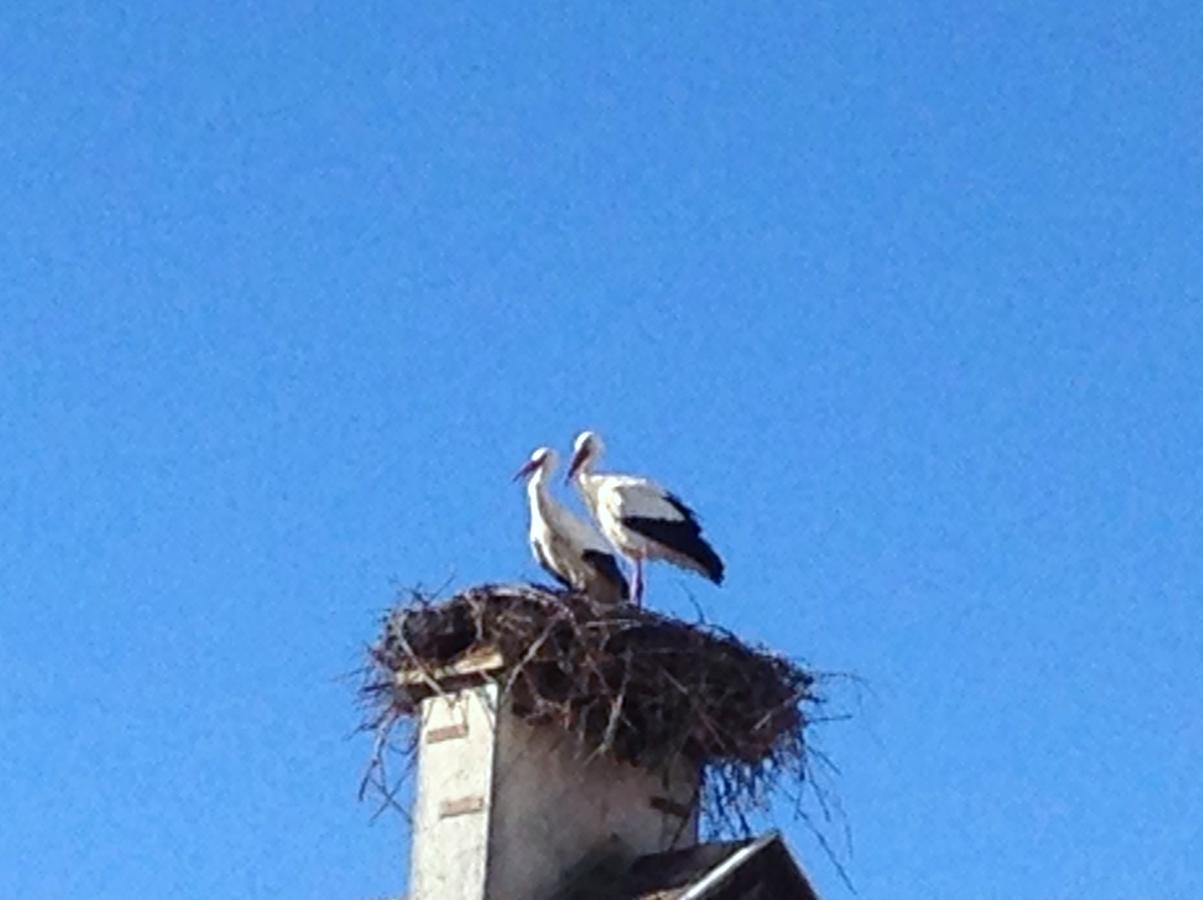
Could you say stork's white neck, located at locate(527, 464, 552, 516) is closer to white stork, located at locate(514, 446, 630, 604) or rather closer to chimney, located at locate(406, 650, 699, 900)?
white stork, located at locate(514, 446, 630, 604)

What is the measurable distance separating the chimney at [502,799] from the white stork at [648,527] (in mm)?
2629

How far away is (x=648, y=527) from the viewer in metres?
17.1

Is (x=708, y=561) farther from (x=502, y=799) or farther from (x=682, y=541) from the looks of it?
(x=502, y=799)

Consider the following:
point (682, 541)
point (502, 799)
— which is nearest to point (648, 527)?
point (682, 541)

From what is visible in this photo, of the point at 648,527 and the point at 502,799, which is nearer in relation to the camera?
the point at 502,799

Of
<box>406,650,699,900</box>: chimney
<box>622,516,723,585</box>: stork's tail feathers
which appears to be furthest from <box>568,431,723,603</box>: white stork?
<box>406,650,699,900</box>: chimney

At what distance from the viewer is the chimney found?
45.1 feet

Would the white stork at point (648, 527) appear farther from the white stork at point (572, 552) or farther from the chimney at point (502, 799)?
the chimney at point (502, 799)

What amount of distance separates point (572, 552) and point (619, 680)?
8.14 ft

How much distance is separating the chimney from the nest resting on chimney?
0.08 meters

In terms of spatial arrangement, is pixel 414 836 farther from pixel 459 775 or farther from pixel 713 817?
pixel 713 817

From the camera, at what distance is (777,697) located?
Answer: 15.0 meters

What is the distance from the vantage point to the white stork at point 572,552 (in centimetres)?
1662

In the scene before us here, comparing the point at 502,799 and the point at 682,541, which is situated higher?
the point at 682,541
